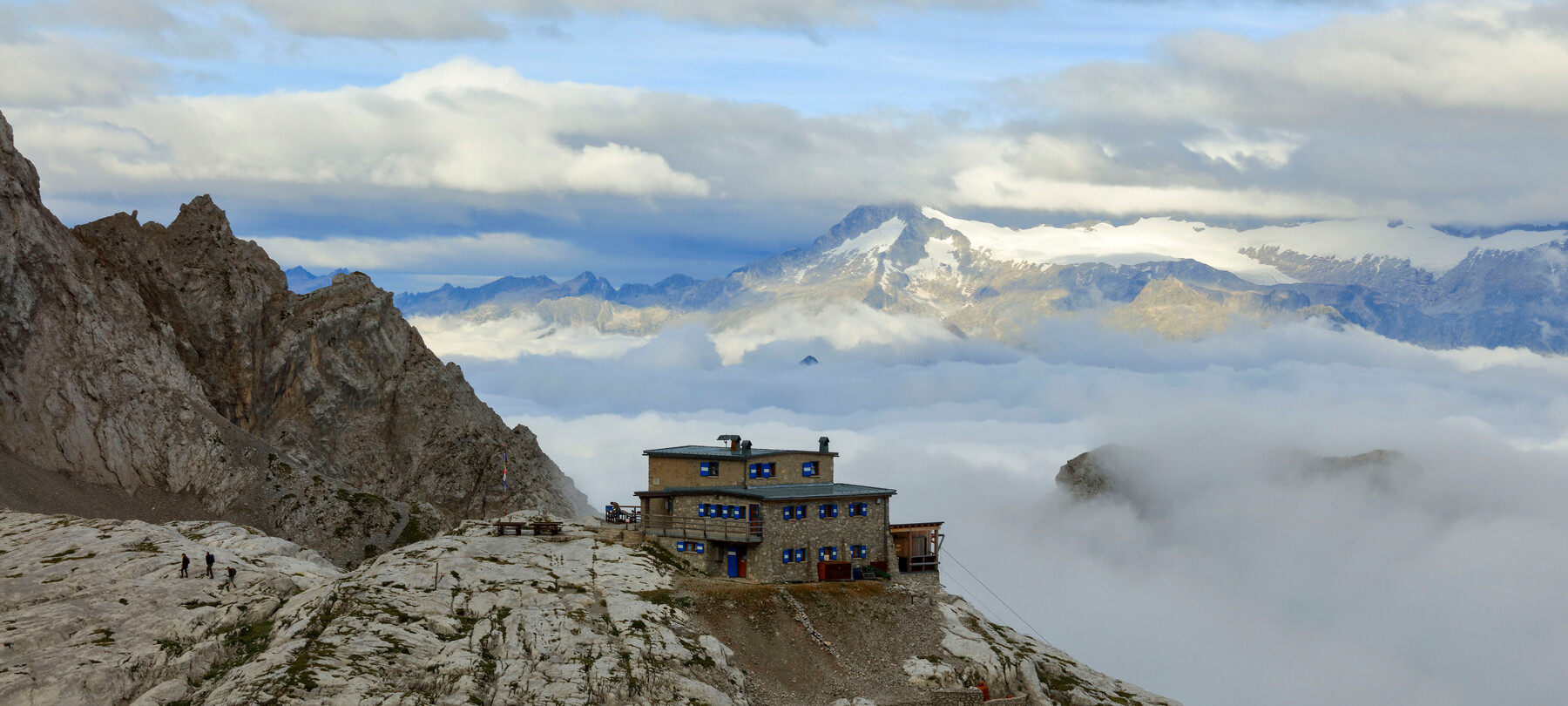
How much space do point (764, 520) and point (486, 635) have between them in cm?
2289

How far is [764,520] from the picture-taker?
92438 mm

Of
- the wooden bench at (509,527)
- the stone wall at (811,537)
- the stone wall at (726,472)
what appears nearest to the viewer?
the stone wall at (811,537)

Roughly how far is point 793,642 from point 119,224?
16228cm

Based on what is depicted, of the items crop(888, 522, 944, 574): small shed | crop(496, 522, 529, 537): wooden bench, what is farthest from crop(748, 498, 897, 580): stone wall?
crop(496, 522, 529, 537): wooden bench

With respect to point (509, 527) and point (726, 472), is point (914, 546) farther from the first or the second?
point (509, 527)

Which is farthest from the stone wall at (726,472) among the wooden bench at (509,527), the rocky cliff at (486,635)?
the wooden bench at (509,527)

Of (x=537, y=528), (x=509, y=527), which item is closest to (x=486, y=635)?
(x=537, y=528)

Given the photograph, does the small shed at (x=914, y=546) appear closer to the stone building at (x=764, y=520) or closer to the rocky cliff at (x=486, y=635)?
the stone building at (x=764, y=520)

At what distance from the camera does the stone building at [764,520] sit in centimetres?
9300

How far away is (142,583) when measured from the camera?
8662cm

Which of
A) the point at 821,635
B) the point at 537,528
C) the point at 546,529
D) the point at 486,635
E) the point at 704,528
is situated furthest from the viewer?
the point at 546,529

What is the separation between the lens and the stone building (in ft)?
305

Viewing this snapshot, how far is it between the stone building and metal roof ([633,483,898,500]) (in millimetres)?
86

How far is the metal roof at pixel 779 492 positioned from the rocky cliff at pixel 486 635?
17.2 ft
